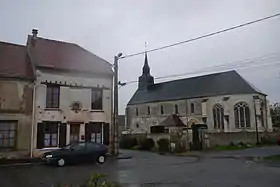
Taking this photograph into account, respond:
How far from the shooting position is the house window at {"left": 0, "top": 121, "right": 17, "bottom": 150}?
68.6ft

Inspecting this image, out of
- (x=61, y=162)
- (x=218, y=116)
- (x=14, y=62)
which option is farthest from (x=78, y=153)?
(x=218, y=116)

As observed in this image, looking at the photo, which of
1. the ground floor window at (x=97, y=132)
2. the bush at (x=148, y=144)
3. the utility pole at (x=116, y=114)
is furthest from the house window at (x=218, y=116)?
the utility pole at (x=116, y=114)

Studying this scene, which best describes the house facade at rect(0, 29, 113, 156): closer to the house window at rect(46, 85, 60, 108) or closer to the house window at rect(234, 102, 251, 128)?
the house window at rect(46, 85, 60, 108)

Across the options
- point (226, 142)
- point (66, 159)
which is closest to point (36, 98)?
point (66, 159)

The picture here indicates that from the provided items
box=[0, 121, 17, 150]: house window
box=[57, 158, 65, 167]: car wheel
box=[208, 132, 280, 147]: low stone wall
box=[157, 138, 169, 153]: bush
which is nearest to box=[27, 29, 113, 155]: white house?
box=[0, 121, 17, 150]: house window

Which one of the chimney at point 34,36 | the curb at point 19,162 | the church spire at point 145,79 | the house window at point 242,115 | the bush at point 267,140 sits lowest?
the curb at point 19,162

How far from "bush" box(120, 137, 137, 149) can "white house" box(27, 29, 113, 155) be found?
14466mm

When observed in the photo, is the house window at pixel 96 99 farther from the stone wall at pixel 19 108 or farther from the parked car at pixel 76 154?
the parked car at pixel 76 154

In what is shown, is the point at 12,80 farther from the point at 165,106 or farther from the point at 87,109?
the point at 165,106

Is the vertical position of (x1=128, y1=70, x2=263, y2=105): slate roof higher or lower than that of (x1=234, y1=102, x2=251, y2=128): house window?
higher

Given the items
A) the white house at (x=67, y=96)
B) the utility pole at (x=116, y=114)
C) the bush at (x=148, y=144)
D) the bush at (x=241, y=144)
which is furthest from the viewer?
the bush at (x=241, y=144)

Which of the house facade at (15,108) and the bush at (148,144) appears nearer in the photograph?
the house facade at (15,108)

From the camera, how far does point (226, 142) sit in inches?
1554

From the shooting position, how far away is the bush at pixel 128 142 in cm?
3972
